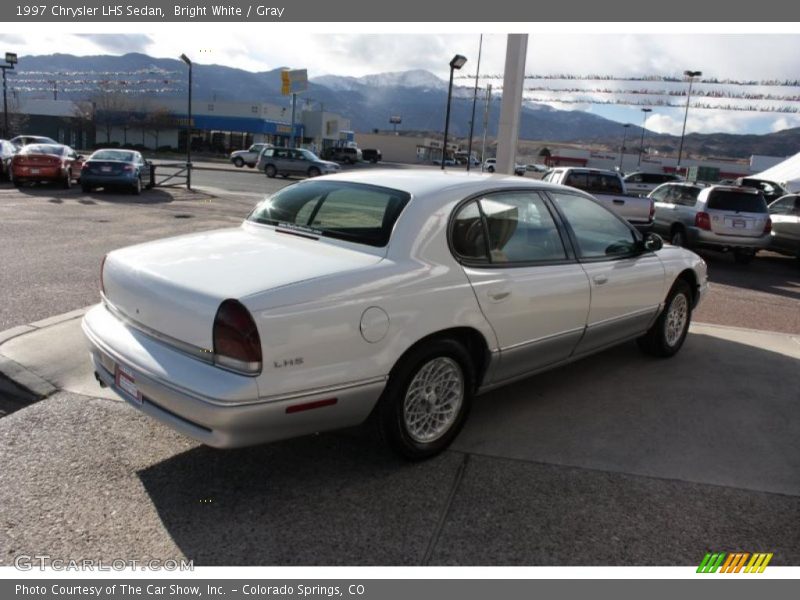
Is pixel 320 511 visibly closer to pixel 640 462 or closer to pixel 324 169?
pixel 640 462

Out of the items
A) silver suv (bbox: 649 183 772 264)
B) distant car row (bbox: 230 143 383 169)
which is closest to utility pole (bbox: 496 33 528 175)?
silver suv (bbox: 649 183 772 264)

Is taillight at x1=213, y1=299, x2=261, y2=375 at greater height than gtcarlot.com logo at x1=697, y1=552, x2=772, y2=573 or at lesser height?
greater

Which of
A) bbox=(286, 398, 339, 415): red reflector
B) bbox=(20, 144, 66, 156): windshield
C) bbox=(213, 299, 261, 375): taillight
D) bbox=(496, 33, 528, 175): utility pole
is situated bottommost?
bbox=(286, 398, 339, 415): red reflector

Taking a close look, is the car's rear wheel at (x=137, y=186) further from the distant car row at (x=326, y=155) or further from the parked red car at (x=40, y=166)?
the distant car row at (x=326, y=155)

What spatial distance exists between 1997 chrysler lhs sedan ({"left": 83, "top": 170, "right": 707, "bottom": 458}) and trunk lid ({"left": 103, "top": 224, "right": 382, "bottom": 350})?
1cm

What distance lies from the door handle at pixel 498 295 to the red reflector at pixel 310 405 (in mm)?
1169

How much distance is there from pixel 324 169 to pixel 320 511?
111ft

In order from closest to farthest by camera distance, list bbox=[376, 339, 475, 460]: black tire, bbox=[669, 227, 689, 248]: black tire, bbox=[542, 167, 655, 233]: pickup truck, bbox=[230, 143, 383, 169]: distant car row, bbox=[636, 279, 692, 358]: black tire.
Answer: bbox=[376, 339, 475, 460]: black tire
bbox=[636, 279, 692, 358]: black tire
bbox=[669, 227, 689, 248]: black tire
bbox=[542, 167, 655, 233]: pickup truck
bbox=[230, 143, 383, 169]: distant car row

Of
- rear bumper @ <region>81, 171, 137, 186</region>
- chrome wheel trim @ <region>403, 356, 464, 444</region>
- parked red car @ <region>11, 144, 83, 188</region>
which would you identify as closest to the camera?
chrome wheel trim @ <region>403, 356, 464, 444</region>

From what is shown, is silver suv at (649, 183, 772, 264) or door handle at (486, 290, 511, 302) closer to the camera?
door handle at (486, 290, 511, 302)

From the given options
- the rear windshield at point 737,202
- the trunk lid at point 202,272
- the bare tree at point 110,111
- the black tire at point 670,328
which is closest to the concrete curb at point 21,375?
the trunk lid at point 202,272

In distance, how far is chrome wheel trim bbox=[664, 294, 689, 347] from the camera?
5766mm

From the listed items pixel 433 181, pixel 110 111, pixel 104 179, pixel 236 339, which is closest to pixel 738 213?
pixel 433 181

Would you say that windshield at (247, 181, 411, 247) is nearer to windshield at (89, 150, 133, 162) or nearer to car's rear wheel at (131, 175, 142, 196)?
car's rear wheel at (131, 175, 142, 196)
